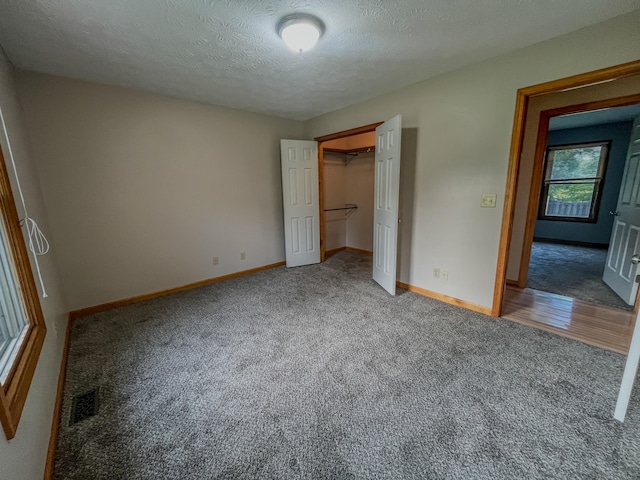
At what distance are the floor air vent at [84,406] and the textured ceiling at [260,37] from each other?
2348mm

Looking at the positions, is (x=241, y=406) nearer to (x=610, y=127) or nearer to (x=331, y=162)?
(x=331, y=162)

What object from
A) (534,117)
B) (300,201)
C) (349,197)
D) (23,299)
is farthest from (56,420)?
(534,117)

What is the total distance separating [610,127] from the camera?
4840mm

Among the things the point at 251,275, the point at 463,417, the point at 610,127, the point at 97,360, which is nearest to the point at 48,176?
the point at 97,360

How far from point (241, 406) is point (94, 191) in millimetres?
2629

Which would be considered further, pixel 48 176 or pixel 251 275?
pixel 251 275

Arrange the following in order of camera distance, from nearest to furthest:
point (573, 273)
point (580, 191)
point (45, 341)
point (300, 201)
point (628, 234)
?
point (45, 341), point (628, 234), point (573, 273), point (300, 201), point (580, 191)

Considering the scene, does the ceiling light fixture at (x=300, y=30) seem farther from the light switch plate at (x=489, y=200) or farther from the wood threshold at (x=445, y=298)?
the wood threshold at (x=445, y=298)

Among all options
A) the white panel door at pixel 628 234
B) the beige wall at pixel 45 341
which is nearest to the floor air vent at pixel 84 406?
the beige wall at pixel 45 341

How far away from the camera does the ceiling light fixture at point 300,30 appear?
1.61 m

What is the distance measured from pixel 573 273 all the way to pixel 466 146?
2900mm

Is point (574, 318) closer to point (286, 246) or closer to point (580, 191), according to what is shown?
point (286, 246)

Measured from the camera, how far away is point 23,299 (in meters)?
1.44

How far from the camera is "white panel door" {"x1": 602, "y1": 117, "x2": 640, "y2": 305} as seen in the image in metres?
2.63
